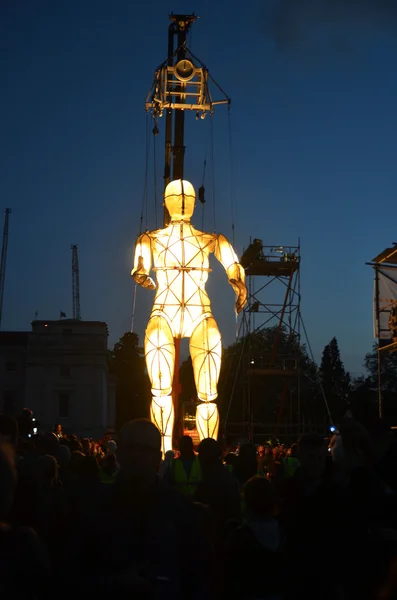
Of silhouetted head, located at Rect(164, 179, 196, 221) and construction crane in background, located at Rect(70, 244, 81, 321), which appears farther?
construction crane in background, located at Rect(70, 244, 81, 321)

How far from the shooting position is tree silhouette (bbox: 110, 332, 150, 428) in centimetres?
7312

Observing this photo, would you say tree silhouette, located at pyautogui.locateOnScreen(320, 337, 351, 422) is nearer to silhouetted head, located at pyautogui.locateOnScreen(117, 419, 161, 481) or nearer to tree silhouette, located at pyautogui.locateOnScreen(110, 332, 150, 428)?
tree silhouette, located at pyautogui.locateOnScreen(110, 332, 150, 428)

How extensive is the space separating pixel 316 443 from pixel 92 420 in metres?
61.0

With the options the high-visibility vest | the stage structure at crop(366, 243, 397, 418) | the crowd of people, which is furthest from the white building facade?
the crowd of people

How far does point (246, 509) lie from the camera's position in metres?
4.45

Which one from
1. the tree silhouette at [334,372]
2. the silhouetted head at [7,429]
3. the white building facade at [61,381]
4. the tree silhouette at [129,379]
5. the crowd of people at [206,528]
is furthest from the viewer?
the tree silhouette at [334,372]

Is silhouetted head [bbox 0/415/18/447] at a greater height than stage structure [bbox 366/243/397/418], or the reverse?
stage structure [bbox 366/243/397/418]

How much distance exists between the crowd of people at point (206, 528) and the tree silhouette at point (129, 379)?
65782mm

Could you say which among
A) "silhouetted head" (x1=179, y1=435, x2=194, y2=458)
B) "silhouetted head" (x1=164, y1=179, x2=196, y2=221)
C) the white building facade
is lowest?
"silhouetted head" (x1=179, y1=435, x2=194, y2=458)

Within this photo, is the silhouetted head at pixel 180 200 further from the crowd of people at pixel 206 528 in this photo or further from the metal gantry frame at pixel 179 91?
the crowd of people at pixel 206 528

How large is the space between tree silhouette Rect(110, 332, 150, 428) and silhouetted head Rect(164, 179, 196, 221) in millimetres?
56391

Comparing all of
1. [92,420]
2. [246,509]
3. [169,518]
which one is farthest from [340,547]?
[92,420]

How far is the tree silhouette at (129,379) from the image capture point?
7312cm

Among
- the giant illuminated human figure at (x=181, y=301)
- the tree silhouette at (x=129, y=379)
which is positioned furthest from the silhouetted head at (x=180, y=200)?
the tree silhouette at (x=129, y=379)
